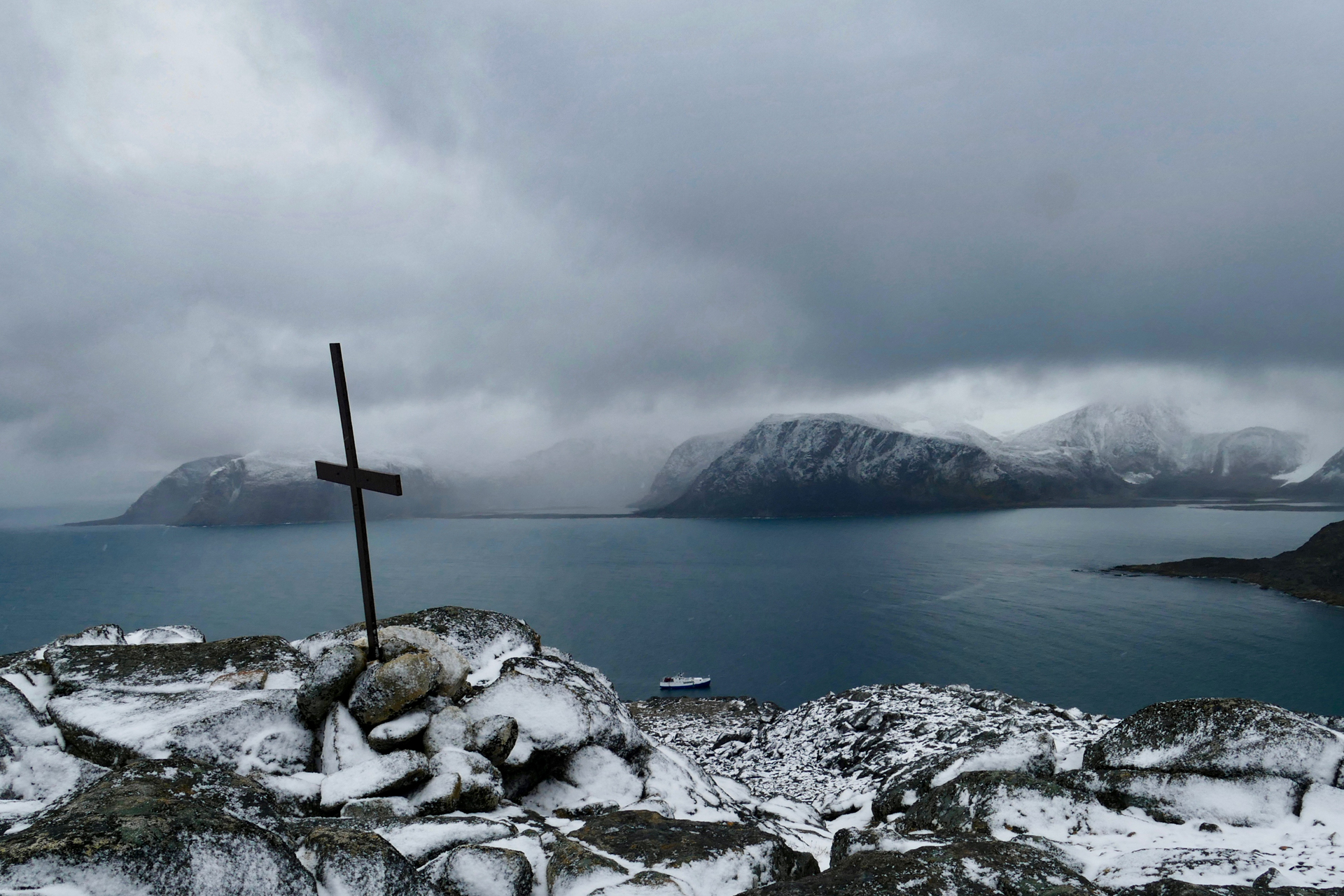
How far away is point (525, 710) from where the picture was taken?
41.9 ft

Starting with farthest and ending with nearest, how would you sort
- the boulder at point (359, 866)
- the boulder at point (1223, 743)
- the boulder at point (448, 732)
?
the boulder at point (448, 732) → the boulder at point (1223, 743) → the boulder at point (359, 866)

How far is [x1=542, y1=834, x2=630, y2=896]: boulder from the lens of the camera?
24.6ft

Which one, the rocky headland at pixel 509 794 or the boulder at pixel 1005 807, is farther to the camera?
the boulder at pixel 1005 807

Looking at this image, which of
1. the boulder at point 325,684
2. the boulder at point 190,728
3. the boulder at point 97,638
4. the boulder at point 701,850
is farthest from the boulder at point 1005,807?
the boulder at point 97,638

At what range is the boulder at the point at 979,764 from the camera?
11789 mm

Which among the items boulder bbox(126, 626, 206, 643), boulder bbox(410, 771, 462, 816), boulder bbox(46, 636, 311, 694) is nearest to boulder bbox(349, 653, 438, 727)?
boulder bbox(46, 636, 311, 694)

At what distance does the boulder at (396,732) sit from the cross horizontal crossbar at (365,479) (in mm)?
4221

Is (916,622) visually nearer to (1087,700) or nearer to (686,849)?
(1087,700)

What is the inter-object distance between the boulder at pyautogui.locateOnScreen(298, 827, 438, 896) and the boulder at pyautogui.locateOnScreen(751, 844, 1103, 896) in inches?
156

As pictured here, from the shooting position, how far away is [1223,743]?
9.55 meters

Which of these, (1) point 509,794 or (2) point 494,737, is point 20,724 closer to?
(2) point 494,737

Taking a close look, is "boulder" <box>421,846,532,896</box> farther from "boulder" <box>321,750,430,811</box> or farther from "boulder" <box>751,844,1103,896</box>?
"boulder" <box>751,844,1103,896</box>

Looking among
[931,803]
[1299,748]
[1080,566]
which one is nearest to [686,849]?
[931,803]

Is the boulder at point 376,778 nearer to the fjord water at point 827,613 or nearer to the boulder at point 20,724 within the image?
the boulder at point 20,724
